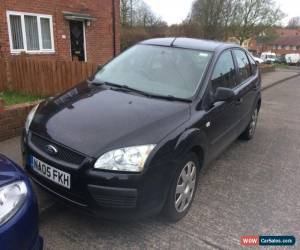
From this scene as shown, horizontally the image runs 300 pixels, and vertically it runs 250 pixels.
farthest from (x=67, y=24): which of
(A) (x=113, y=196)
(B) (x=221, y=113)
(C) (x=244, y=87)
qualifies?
(A) (x=113, y=196)

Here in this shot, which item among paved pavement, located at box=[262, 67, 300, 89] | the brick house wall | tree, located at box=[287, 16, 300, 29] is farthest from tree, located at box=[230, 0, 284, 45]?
tree, located at box=[287, 16, 300, 29]

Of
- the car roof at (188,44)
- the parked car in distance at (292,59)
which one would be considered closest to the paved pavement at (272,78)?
the car roof at (188,44)

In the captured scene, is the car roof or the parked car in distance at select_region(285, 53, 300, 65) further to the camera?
the parked car in distance at select_region(285, 53, 300, 65)

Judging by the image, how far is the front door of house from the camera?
11.2 meters

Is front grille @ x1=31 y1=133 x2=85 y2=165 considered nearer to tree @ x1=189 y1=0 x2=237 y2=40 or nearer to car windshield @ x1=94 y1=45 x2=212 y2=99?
car windshield @ x1=94 y1=45 x2=212 y2=99

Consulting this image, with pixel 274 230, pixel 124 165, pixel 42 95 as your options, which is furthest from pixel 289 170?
pixel 42 95

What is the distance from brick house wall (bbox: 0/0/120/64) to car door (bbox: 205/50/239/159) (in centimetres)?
738

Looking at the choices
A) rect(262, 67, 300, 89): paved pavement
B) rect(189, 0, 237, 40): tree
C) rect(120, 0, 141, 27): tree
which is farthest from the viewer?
rect(120, 0, 141, 27): tree

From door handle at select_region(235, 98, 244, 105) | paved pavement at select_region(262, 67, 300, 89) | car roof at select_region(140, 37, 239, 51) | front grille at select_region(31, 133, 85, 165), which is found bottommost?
paved pavement at select_region(262, 67, 300, 89)

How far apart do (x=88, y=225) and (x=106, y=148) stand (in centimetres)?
91

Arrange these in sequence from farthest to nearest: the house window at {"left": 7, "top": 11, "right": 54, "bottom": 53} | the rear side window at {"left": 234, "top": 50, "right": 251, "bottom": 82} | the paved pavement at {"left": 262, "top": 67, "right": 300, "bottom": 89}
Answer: the paved pavement at {"left": 262, "top": 67, "right": 300, "bottom": 89} < the house window at {"left": 7, "top": 11, "right": 54, "bottom": 53} < the rear side window at {"left": 234, "top": 50, "right": 251, "bottom": 82}

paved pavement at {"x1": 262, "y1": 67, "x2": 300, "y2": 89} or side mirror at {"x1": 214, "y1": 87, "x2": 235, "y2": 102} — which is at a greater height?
side mirror at {"x1": 214, "y1": 87, "x2": 235, "y2": 102}

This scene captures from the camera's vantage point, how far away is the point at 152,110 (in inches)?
109

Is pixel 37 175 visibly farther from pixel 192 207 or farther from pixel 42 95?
pixel 42 95
